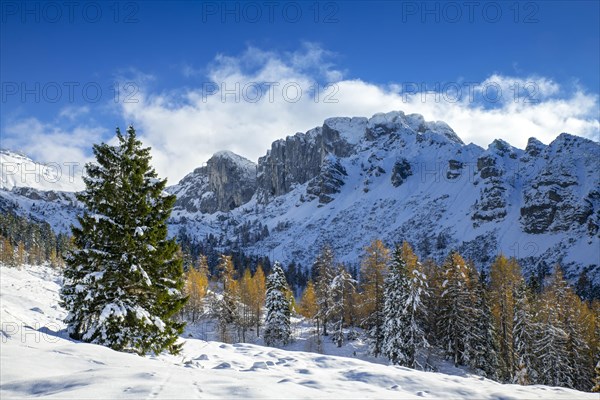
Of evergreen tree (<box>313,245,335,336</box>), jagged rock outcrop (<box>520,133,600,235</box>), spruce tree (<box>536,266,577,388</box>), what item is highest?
jagged rock outcrop (<box>520,133,600,235</box>)

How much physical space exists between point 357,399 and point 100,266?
1093 cm

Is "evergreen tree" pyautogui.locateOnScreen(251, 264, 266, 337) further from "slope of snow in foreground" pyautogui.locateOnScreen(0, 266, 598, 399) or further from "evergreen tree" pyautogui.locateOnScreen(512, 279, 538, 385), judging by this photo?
"slope of snow in foreground" pyautogui.locateOnScreen(0, 266, 598, 399)

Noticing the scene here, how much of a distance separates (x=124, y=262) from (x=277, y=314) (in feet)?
112

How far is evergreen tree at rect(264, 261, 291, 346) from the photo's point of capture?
149ft

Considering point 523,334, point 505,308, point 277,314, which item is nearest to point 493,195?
point 505,308

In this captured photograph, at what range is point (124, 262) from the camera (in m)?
13.7

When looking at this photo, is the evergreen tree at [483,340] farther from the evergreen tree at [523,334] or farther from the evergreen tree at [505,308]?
the evergreen tree at [523,334]

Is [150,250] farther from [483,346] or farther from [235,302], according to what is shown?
[235,302]

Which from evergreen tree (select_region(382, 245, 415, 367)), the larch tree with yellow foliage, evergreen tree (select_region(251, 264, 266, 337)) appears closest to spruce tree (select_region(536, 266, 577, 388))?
evergreen tree (select_region(382, 245, 415, 367))

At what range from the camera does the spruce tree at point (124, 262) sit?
1340 centimetres

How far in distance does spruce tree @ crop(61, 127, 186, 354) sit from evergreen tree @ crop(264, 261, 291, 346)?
3132 cm

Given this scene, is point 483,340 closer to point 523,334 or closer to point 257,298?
point 523,334

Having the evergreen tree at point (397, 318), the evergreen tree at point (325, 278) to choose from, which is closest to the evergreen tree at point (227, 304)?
the evergreen tree at point (325, 278)

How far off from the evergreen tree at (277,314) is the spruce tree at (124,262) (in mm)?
31320
